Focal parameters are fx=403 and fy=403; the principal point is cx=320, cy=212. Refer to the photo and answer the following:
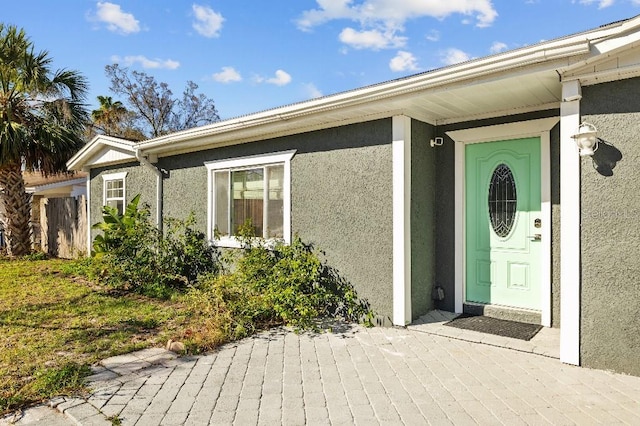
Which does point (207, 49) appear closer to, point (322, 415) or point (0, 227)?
point (0, 227)

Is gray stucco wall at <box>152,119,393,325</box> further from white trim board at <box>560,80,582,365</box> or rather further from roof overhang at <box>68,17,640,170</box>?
white trim board at <box>560,80,582,365</box>

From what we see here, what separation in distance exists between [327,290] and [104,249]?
5.84 metres

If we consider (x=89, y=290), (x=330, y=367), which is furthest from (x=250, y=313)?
(x=89, y=290)

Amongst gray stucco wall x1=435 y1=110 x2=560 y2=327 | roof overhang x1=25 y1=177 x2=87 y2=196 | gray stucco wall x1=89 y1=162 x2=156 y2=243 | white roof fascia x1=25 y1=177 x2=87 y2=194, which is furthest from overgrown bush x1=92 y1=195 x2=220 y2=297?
roof overhang x1=25 y1=177 x2=87 y2=196

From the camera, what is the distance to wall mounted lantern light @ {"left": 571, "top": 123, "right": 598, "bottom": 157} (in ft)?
13.6

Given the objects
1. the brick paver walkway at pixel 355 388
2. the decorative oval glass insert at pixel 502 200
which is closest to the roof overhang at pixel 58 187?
the brick paver walkway at pixel 355 388

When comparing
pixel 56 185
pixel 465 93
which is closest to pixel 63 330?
pixel 465 93

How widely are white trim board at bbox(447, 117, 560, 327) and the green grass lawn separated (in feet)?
14.4

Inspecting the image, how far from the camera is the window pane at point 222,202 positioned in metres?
8.67

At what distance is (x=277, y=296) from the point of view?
20.1 ft

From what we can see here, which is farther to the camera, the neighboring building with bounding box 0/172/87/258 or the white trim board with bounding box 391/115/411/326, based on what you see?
the neighboring building with bounding box 0/172/87/258

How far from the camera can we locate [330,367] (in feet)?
14.8

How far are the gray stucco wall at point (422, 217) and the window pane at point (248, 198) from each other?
3124 mm

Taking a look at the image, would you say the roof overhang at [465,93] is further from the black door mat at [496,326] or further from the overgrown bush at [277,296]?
the black door mat at [496,326]
